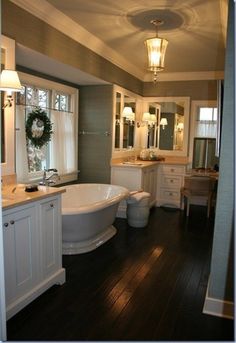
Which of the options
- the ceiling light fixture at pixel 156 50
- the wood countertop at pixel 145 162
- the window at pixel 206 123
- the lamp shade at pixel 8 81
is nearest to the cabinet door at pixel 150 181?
the wood countertop at pixel 145 162

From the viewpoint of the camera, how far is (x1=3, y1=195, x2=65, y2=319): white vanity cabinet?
217cm

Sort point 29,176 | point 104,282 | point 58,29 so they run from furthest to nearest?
point 29,176 → point 58,29 → point 104,282

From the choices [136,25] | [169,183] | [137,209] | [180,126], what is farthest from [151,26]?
[169,183]

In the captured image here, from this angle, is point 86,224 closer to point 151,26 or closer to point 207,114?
point 151,26

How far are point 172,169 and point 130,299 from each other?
366 cm

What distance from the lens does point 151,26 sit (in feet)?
11.6

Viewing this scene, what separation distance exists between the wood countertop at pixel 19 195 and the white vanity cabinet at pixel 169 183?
3.60m

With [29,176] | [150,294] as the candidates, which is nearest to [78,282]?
[150,294]

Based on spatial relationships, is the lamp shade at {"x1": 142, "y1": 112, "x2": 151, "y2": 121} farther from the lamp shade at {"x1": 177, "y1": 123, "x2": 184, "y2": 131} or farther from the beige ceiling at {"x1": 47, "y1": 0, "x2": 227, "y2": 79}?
the beige ceiling at {"x1": 47, "y1": 0, "x2": 227, "y2": 79}

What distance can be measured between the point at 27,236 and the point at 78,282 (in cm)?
82

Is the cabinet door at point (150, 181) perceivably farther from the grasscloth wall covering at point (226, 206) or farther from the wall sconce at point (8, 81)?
the wall sconce at point (8, 81)

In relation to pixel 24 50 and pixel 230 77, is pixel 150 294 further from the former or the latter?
pixel 24 50

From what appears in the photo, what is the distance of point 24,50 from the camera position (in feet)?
9.79

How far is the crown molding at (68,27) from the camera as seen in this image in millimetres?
2896
